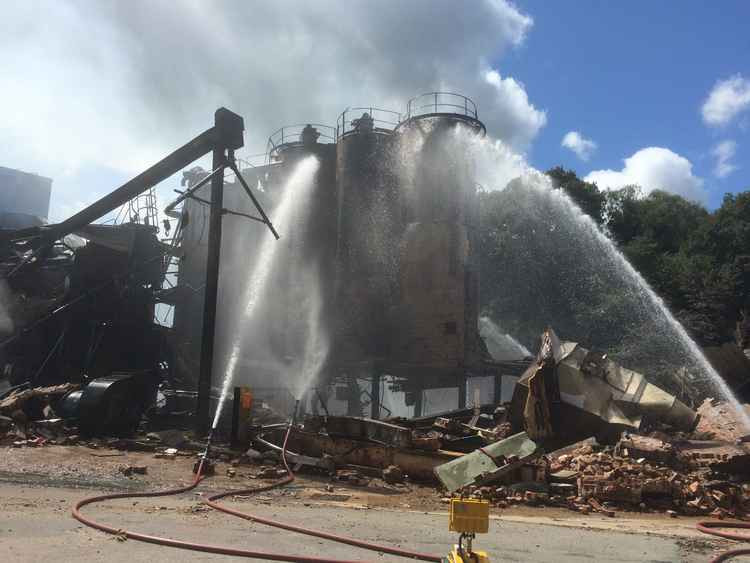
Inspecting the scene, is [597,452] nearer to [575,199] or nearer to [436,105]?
[436,105]

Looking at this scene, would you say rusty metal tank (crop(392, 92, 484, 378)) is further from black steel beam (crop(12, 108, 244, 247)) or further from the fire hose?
the fire hose

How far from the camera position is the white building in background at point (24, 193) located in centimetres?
5584

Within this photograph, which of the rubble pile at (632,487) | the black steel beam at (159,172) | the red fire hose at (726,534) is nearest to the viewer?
the red fire hose at (726,534)

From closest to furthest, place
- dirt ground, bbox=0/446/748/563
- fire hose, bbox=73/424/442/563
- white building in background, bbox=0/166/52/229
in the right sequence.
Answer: fire hose, bbox=73/424/442/563 < dirt ground, bbox=0/446/748/563 < white building in background, bbox=0/166/52/229

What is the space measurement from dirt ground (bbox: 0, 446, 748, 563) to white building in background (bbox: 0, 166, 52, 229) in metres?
50.5

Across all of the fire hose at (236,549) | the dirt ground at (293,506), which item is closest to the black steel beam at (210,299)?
the dirt ground at (293,506)

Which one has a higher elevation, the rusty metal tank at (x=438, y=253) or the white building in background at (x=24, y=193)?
the white building in background at (x=24, y=193)

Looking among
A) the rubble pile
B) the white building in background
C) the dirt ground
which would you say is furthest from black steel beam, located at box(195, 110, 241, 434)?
the white building in background

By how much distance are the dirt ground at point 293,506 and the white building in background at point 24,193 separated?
166 feet

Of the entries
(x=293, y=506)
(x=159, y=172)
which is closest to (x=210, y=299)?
(x=159, y=172)

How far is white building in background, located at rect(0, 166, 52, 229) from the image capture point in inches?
2199

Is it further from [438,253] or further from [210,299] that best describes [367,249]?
[210,299]

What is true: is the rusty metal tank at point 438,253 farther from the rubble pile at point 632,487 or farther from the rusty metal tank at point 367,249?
the rubble pile at point 632,487

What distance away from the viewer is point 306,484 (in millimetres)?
10445
